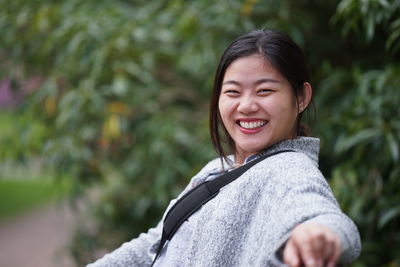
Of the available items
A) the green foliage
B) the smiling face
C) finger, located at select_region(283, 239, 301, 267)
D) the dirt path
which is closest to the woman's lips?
the smiling face

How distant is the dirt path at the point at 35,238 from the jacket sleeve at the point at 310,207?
15.8 ft

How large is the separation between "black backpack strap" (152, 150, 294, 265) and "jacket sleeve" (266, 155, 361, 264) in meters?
0.15

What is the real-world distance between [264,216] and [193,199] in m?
0.29

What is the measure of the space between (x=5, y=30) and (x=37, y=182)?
6905 millimetres

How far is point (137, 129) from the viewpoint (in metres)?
3.33

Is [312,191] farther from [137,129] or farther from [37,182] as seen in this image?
[37,182]

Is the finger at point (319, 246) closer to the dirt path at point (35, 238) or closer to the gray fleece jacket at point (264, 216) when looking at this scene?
the gray fleece jacket at point (264, 216)

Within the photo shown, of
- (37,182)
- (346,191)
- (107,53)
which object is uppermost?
(107,53)

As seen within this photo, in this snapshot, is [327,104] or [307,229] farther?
[327,104]

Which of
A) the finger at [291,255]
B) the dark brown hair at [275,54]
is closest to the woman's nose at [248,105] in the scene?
the dark brown hair at [275,54]

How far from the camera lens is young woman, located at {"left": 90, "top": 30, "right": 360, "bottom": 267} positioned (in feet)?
3.35

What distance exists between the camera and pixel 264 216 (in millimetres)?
1170

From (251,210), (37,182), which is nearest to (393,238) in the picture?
(251,210)

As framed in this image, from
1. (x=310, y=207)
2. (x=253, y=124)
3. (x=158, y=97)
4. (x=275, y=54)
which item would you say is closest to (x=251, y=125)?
(x=253, y=124)
